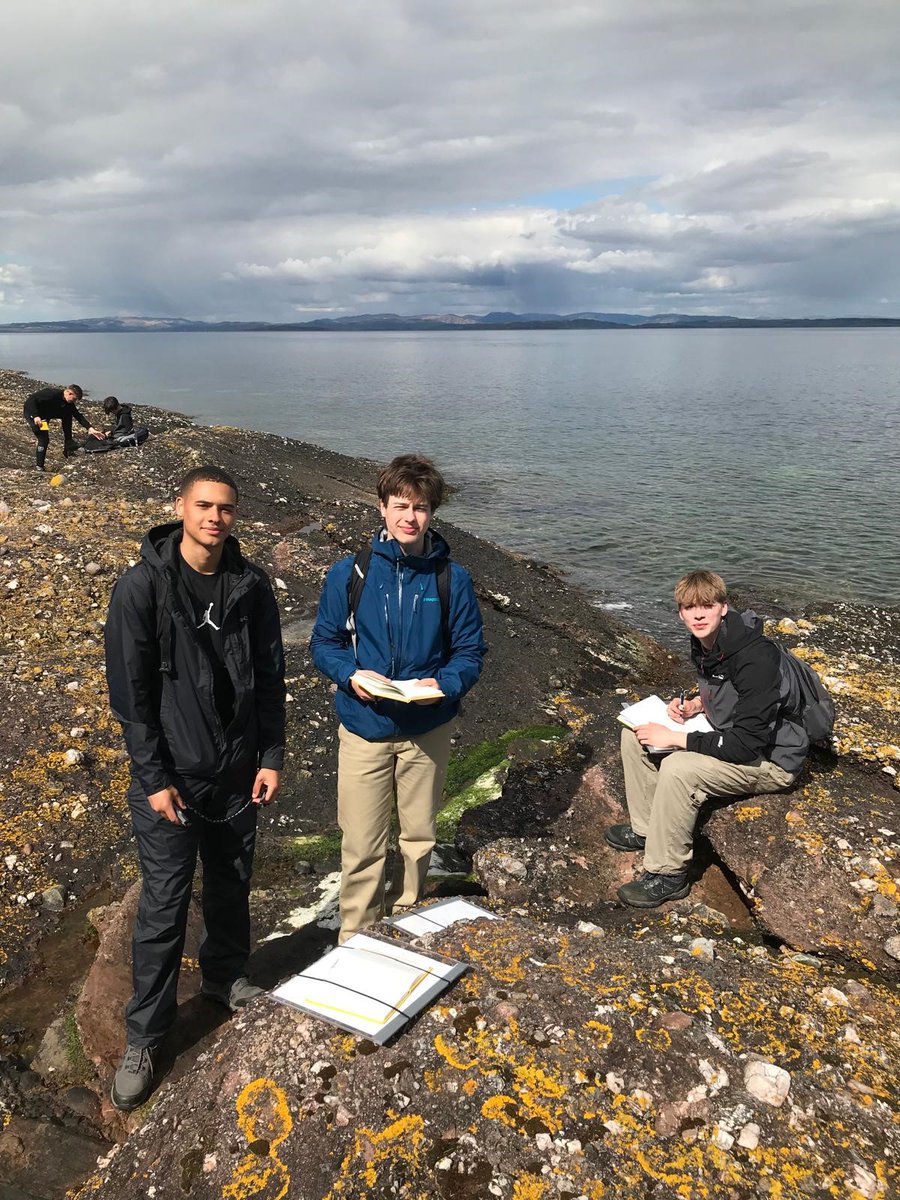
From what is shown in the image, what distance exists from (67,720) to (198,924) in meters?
3.74

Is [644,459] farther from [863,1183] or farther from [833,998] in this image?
[863,1183]

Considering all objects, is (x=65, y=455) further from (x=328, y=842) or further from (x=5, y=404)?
(x=328, y=842)

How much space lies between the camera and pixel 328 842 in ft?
24.1

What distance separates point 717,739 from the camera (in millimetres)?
5523

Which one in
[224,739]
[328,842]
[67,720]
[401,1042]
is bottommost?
[328,842]

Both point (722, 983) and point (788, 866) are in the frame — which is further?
point (788, 866)

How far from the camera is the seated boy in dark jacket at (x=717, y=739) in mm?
5387

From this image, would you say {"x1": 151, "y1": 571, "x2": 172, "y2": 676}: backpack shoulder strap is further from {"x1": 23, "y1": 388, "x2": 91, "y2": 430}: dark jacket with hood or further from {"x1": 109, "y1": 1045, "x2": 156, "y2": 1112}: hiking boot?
{"x1": 23, "y1": 388, "x2": 91, "y2": 430}: dark jacket with hood

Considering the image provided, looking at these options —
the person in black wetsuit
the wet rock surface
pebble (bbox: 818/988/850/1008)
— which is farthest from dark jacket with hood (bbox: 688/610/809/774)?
the person in black wetsuit

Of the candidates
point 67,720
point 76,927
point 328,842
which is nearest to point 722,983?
point 328,842

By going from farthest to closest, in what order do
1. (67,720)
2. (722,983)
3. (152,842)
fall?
(67,720) → (152,842) → (722,983)

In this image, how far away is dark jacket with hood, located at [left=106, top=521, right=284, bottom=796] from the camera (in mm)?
4113

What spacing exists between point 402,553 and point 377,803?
177 centimetres

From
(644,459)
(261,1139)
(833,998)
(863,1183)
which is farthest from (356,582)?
(644,459)
